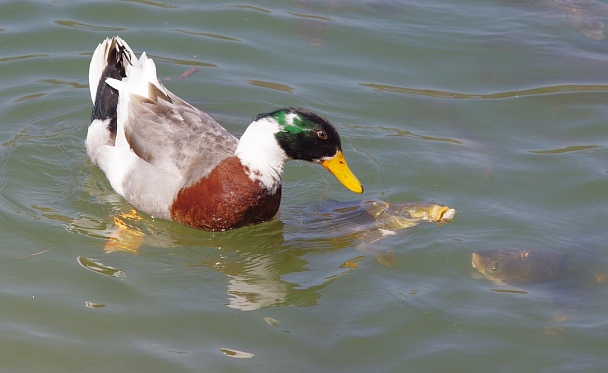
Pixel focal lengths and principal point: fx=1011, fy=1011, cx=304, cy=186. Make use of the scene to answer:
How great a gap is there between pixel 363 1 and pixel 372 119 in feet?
7.64

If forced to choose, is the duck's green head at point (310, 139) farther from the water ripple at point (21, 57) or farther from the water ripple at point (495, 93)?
the water ripple at point (21, 57)

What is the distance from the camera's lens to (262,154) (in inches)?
283

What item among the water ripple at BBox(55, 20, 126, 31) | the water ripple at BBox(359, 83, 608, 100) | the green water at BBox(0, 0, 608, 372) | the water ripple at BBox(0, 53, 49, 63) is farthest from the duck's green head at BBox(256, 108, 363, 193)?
the water ripple at BBox(55, 20, 126, 31)

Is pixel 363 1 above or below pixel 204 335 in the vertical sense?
above

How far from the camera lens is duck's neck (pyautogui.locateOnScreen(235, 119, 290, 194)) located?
7.11m

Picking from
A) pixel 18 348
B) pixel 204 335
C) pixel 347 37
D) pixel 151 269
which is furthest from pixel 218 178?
pixel 347 37

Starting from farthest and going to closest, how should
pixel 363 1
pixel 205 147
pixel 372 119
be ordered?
pixel 363 1 → pixel 372 119 → pixel 205 147

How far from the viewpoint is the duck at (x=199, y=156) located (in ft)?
23.3

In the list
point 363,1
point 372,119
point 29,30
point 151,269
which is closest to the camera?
point 151,269

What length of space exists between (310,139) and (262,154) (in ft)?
1.26

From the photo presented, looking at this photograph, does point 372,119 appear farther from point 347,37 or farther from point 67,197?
point 67,197

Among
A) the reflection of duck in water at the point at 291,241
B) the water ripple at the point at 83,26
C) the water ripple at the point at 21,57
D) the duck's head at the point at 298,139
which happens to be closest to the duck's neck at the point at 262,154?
the duck's head at the point at 298,139

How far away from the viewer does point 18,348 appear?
5.96 metres

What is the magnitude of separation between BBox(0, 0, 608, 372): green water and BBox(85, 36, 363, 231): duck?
20 cm
